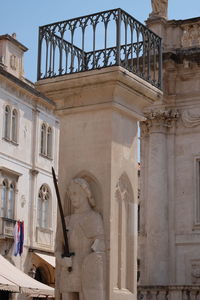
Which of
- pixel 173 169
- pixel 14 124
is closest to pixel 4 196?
pixel 14 124

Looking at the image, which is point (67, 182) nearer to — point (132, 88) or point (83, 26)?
point (132, 88)

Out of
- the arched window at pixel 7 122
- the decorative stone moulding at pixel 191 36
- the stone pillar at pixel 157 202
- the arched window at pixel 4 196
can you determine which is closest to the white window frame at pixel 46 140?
the arched window at pixel 7 122

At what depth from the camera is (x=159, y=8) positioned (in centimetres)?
1867

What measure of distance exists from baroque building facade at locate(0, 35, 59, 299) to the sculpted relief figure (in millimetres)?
11286

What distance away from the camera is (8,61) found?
31828 mm

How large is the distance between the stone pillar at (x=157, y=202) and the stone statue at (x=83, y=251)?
327 inches

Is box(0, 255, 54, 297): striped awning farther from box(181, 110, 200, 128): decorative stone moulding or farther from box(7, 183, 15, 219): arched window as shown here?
box(7, 183, 15, 219): arched window

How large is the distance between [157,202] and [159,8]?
4891 millimetres

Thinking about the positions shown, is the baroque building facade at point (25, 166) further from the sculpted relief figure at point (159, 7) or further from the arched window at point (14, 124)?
the sculpted relief figure at point (159, 7)

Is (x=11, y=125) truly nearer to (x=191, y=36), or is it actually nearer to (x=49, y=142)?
(x=49, y=142)

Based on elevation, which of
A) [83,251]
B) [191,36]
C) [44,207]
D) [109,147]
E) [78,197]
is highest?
[191,36]

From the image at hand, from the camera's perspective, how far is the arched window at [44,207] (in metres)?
32.3

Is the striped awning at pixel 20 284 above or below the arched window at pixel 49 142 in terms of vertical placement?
below

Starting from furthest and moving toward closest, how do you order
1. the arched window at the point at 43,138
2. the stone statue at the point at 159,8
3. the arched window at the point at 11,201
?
the arched window at the point at 43,138, the arched window at the point at 11,201, the stone statue at the point at 159,8
